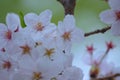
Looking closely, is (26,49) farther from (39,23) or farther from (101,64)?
(101,64)

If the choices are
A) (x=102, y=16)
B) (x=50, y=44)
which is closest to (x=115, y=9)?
(x=102, y=16)

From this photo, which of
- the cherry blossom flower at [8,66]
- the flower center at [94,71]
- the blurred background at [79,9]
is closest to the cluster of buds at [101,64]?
the flower center at [94,71]

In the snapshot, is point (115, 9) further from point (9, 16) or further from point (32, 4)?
point (32, 4)

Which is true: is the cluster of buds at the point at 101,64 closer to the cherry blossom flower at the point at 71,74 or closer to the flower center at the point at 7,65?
the cherry blossom flower at the point at 71,74

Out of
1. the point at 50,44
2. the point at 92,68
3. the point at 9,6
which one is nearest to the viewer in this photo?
the point at 50,44

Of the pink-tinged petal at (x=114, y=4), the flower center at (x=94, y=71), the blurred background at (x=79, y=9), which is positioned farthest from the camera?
the blurred background at (x=79, y=9)

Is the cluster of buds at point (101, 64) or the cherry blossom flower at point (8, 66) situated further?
the cluster of buds at point (101, 64)

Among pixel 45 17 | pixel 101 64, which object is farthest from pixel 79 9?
pixel 45 17
